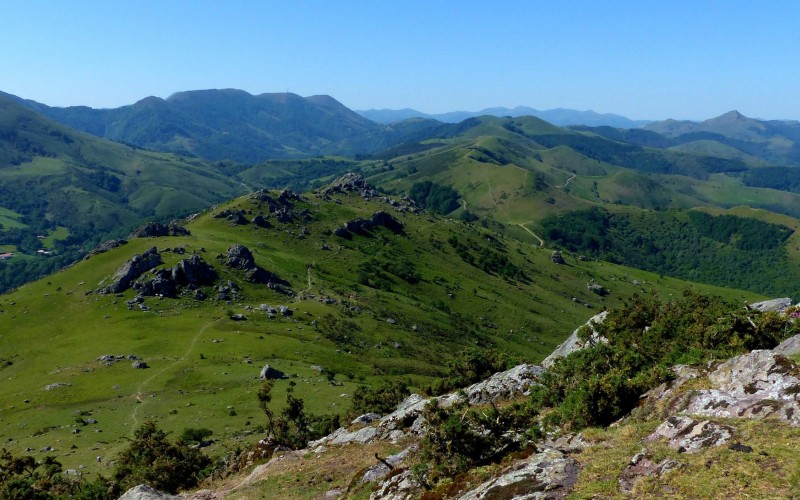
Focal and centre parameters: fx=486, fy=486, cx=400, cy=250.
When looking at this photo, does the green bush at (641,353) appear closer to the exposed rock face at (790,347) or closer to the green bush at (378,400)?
the exposed rock face at (790,347)

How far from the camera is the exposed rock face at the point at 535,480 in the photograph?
22.7 metres

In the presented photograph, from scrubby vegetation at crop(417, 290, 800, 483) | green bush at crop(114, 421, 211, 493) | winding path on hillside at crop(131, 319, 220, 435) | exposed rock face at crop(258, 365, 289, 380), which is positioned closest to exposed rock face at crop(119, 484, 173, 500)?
green bush at crop(114, 421, 211, 493)

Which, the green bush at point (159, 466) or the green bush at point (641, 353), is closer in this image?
the green bush at point (641, 353)

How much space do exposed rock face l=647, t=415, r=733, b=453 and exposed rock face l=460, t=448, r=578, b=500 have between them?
496 cm

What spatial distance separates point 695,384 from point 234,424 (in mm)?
71016

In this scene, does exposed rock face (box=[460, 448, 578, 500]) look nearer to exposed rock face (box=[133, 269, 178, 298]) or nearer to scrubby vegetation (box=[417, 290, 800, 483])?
scrubby vegetation (box=[417, 290, 800, 483])

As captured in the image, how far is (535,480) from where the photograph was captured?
77.5 feet

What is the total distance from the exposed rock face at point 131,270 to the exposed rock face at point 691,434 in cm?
15289

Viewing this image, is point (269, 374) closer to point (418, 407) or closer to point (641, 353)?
point (418, 407)

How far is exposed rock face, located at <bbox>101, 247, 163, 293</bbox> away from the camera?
144500 mm

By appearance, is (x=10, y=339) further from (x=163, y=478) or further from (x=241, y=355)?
(x=163, y=478)

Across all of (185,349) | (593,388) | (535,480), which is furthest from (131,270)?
(535,480)

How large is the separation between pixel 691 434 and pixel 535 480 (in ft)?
26.1

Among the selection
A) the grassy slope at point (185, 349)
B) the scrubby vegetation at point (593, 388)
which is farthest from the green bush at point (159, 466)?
the scrubby vegetation at point (593, 388)
